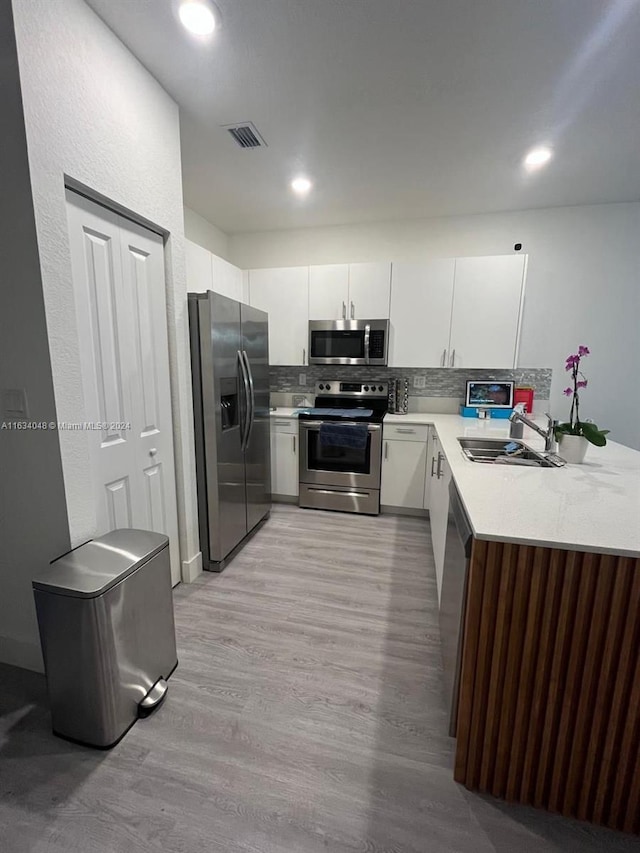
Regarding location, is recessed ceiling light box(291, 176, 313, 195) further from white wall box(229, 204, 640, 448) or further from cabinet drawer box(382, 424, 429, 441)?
cabinet drawer box(382, 424, 429, 441)

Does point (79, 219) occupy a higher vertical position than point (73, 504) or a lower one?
higher

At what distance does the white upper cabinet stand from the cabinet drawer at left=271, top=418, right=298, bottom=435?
1.03 m

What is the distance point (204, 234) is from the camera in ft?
11.7

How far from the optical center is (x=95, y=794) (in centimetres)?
121

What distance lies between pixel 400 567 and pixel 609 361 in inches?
109

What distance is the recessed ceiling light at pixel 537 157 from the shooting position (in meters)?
2.38

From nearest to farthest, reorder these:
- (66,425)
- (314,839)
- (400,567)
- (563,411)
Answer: (314,839), (66,425), (400,567), (563,411)

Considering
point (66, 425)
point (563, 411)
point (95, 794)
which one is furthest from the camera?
point (563, 411)

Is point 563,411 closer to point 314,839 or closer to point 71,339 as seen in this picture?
point 314,839

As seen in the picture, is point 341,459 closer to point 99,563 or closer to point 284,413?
point 284,413

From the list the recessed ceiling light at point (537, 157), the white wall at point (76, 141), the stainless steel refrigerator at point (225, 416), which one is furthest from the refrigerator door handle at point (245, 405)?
the recessed ceiling light at point (537, 157)

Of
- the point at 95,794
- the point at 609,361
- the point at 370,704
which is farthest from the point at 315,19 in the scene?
the point at 609,361

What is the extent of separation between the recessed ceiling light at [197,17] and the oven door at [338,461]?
2.50m

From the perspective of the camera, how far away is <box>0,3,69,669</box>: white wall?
126cm
